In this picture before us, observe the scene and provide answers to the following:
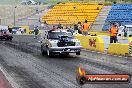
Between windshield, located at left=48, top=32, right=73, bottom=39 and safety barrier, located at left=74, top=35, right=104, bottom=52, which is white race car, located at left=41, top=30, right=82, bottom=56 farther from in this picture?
safety barrier, located at left=74, top=35, right=104, bottom=52

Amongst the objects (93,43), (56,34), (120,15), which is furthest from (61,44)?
(120,15)

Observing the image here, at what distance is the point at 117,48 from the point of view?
2458 centimetres

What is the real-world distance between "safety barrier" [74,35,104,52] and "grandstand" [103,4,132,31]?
3220cm

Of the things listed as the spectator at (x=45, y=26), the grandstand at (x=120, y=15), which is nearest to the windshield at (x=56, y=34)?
the grandstand at (x=120, y=15)

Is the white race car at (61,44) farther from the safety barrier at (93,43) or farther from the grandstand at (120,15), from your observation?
the grandstand at (120,15)

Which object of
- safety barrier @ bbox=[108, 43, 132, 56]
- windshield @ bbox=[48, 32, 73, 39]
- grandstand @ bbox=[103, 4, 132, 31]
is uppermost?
grandstand @ bbox=[103, 4, 132, 31]

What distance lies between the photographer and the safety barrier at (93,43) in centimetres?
2744

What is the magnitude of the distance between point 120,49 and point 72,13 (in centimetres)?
4882

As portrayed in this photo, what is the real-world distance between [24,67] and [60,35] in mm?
6532

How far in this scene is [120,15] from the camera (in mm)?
66062

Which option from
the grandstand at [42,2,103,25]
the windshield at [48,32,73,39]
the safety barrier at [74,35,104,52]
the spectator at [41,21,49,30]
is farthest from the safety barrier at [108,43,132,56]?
the grandstand at [42,2,103,25]

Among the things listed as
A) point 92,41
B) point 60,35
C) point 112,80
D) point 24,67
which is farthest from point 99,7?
point 112,80

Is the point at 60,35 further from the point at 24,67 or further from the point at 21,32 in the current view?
the point at 21,32

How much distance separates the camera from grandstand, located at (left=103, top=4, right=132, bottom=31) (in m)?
→ 64.3
